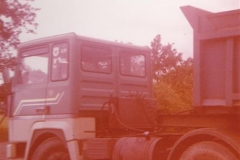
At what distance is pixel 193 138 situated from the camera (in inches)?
219

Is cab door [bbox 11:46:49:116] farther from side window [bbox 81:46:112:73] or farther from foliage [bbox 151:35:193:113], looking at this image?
foliage [bbox 151:35:193:113]

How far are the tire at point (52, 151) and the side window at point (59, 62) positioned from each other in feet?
Result: 3.24

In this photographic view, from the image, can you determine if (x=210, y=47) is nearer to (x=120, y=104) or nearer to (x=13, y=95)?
(x=120, y=104)

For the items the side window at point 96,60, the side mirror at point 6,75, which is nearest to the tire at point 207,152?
the side window at point 96,60

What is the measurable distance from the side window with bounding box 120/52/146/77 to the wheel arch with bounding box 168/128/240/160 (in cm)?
258

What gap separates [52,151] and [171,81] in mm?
18286

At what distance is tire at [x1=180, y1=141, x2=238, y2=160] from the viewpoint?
517 centimetres

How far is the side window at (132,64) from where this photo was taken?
26.6 feet

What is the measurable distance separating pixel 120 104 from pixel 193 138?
1.81 meters

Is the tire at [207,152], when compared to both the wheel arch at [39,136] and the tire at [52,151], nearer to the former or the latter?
the tire at [52,151]

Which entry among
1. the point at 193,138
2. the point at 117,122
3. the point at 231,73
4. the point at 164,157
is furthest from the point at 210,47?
the point at 117,122

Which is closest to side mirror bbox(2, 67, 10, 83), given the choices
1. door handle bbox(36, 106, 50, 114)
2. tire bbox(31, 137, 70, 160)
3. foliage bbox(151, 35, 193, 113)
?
door handle bbox(36, 106, 50, 114)

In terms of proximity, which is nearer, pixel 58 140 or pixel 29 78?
pixel 58 140

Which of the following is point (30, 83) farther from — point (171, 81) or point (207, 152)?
point (171, 81)
